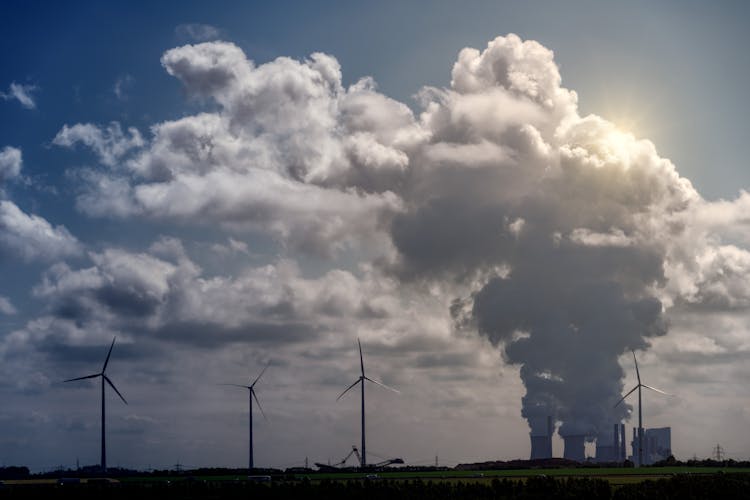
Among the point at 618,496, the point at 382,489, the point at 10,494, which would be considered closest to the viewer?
the point at 618,496

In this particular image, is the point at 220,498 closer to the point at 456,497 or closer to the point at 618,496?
the point at 456,497

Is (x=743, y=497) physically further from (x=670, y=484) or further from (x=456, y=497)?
(x=456, y=497)

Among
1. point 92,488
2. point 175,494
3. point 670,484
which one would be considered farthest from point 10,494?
point 670,484

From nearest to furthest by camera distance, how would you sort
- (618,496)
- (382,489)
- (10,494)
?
(618,496) < (382,489) < (10,494)

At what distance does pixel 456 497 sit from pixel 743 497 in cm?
5026

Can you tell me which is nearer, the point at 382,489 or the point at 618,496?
the point at 618,496

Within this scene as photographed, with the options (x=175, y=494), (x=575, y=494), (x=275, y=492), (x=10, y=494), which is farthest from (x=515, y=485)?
(x=10, y=494)

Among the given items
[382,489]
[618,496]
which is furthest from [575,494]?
[382,489]

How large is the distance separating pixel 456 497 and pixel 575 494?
20.7 meters

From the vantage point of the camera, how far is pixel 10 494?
647 ft

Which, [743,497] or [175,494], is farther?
[175,494]

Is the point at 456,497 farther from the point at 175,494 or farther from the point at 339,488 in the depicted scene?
the point at 175,494

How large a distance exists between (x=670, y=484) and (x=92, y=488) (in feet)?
366

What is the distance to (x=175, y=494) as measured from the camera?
193 meters
